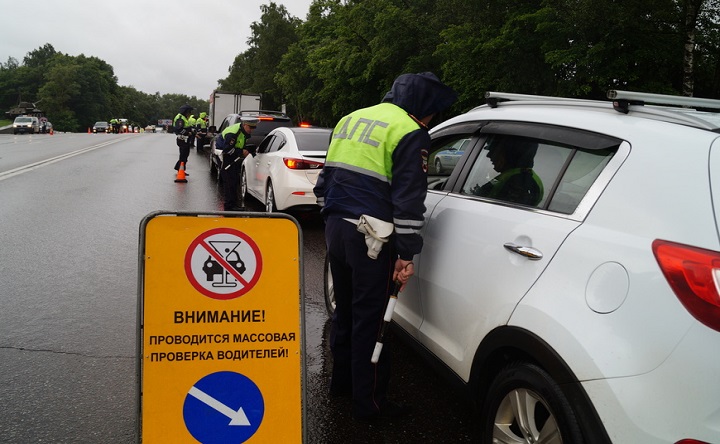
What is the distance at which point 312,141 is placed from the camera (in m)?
9.40

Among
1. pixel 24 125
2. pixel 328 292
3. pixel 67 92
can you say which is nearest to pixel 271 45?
pixel 24 125

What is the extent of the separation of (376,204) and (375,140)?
13.5 inches

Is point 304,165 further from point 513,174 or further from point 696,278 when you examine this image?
point 696,278

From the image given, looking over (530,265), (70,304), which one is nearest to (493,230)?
(530,265)

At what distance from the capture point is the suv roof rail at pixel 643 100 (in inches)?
103

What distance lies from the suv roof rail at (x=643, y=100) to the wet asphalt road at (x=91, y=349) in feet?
6.07

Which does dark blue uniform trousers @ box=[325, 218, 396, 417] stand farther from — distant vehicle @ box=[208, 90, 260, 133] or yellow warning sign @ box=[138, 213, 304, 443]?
distant vehicle @ box=[208, 90, 260, 133]

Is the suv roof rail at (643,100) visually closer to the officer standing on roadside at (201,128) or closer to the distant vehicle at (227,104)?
the officer standing on roadside at (201,128)

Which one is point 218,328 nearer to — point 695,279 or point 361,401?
point 361,401

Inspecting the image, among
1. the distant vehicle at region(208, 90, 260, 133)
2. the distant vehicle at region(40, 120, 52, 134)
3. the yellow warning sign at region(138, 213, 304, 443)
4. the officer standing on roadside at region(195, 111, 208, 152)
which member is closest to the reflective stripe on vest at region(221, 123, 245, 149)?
the yellow warning sign at region(138, 213, 304, 443)

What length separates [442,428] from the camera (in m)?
3.36

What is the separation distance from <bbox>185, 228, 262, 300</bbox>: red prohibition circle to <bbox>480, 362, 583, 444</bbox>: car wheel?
121cm

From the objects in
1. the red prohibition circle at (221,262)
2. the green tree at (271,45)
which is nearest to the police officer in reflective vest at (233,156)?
the red prohibition circle at (221,262)

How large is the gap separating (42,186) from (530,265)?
13025 mm
